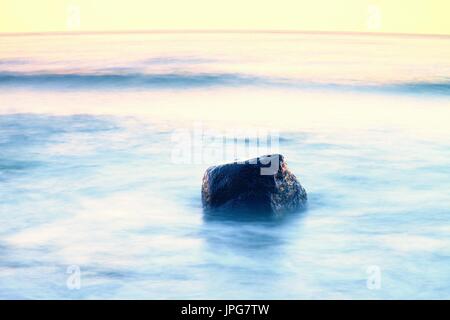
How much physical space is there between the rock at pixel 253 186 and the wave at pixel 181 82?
892 centimetres

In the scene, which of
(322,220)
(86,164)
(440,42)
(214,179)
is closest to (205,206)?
(214,179)

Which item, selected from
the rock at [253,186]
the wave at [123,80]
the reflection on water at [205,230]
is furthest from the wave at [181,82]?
the rock at [253,186]

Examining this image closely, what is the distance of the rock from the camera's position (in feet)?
17.9

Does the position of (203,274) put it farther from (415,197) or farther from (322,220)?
(415,197)

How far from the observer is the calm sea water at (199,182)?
487 centimetres

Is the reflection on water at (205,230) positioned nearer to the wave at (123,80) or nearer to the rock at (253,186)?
the rock at (253,186)

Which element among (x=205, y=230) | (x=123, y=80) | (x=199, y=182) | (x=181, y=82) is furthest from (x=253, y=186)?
(x=123, y=80)

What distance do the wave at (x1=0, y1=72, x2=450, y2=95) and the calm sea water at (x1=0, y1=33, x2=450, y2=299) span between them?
5cm

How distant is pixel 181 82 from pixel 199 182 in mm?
8146

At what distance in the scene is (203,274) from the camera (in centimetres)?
491

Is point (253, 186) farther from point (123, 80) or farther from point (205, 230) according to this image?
point (123, 80)

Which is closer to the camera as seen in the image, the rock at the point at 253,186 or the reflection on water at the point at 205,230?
the reflection on water at the point at 205,230
